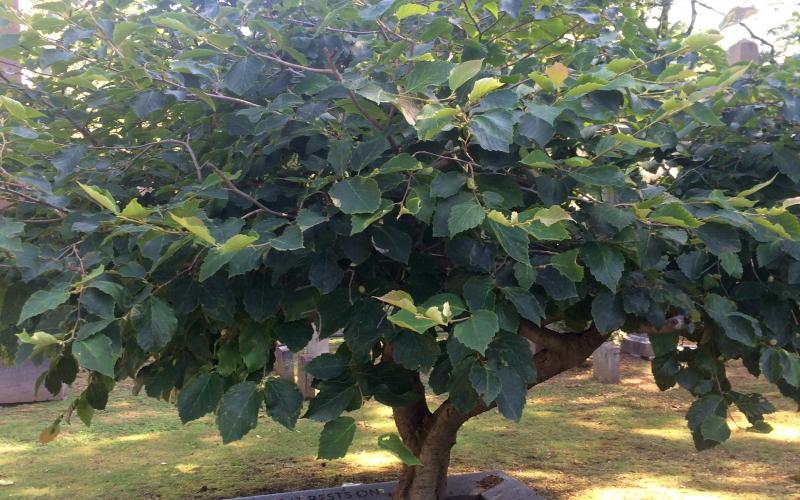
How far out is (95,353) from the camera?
1507 millimetres

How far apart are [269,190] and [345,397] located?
64 cm

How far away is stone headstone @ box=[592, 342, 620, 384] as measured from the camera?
8.60m

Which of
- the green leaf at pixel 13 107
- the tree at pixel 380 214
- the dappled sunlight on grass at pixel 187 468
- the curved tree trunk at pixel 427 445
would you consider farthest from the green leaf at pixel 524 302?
the dappled sunlight on grass at pixel 187 468

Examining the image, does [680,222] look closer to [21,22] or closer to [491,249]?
[491,249]

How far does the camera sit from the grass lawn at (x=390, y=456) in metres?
5.14

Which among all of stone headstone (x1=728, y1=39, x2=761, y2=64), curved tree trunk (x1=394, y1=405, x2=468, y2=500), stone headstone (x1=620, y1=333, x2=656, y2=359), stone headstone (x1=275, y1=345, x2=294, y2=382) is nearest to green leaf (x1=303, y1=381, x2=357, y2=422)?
curved tree trunk (x1=394, y1=405, x2=468, y2=500)

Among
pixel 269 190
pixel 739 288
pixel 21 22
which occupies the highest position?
pixel 21 22

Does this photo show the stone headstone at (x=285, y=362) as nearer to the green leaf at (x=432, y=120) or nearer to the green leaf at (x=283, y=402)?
the green leaf at (x=283, y=402)

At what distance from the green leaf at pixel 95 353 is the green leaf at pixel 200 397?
415 mm

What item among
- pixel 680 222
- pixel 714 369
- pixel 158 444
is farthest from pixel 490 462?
pixel 680 222

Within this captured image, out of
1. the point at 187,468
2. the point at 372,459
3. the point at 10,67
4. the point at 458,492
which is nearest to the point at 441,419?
the point at 458,492

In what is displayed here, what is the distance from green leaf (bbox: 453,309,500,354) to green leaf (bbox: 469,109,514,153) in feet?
1.19

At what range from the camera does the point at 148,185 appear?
2.67m

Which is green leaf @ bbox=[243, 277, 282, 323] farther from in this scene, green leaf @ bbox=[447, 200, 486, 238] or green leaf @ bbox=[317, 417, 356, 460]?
green leaf @ bbox=[447, 200, 486, 238]
